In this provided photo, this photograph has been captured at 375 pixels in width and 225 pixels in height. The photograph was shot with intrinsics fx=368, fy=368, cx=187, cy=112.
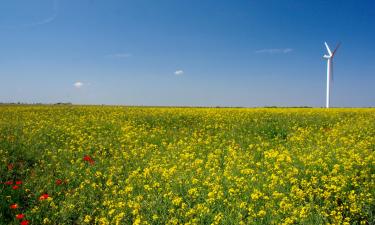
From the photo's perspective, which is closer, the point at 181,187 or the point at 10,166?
the point at 181,187

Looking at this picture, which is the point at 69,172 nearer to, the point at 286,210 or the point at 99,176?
the point at 99,176

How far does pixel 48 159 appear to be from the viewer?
1104 cm

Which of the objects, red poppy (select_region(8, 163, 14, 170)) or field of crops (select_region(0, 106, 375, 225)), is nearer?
field of crops (select_region(0, 106, 375, 225))

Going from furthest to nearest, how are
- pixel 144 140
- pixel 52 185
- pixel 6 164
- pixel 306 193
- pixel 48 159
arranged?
pixel 144 140 < pixel 48 159 < pixel 6 164 < pixel 52 185 < pixel 306 193

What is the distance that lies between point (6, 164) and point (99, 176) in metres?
3.08

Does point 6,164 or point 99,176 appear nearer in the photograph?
point 99,176

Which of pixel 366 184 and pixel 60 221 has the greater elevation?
pixel 366 184

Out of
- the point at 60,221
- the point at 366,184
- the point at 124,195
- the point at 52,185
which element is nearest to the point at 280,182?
the point at 366,184

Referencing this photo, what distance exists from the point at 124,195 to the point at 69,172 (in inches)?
98.9

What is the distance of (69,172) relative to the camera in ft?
31.0

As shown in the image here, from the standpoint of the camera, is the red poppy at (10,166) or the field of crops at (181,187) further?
the red poppy at (10,166)

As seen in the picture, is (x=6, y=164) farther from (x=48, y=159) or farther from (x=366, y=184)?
(x=366, y=184)

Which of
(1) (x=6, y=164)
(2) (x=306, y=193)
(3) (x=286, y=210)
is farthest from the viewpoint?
(1) (x=6, y=164)

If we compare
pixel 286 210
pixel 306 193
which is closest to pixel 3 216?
pixel 286 210
